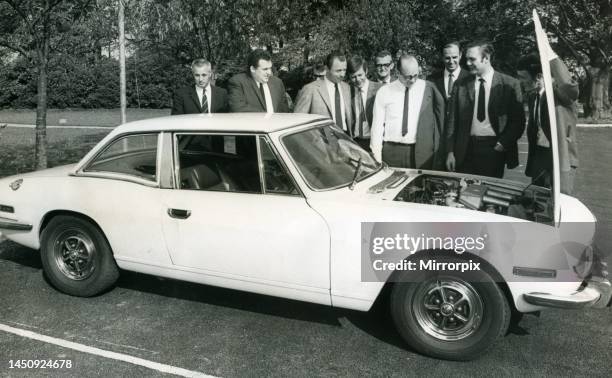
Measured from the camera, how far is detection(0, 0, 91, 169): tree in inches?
312

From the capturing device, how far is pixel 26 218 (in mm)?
4648

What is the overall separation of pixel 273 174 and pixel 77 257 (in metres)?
1.90

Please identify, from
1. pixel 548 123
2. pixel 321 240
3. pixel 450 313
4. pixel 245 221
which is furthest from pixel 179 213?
pixel 548 123

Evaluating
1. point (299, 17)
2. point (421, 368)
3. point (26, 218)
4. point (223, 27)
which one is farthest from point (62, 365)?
point (299, 17)

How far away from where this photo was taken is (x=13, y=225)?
4723 mm

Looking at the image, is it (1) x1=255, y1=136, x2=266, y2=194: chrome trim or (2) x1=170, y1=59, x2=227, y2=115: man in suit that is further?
(2) x1=170, y1=59, x2=227, y2=115: man in suit

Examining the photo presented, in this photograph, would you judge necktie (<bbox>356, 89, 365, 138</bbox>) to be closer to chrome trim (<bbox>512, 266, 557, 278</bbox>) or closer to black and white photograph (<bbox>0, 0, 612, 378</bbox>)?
black and white photograph (<bbox>0, 0, 612, 378</bbox>)

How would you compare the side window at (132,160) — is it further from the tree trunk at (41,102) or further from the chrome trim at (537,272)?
the tree trunk at (41,102)

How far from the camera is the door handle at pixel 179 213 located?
13.1ft

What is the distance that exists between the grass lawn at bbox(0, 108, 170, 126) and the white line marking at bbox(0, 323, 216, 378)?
16821 mm

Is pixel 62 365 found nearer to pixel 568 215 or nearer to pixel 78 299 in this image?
pixel 78 299

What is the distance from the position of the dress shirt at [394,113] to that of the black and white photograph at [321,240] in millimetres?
15

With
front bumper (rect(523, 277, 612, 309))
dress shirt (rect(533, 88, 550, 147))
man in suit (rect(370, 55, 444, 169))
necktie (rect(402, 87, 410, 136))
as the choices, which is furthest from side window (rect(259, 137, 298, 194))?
dress shirt (rect(533, 88, 550, 147))

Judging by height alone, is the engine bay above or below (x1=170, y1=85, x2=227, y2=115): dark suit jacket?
below
